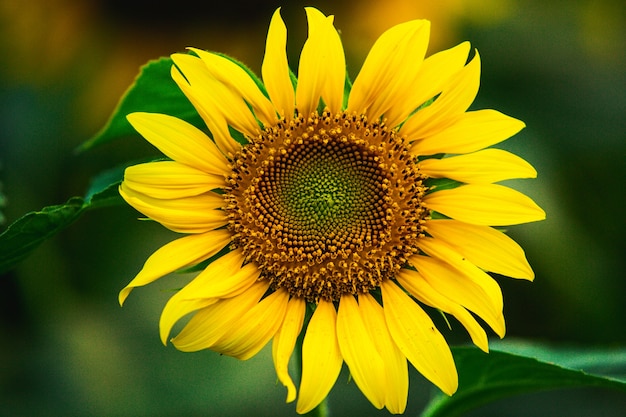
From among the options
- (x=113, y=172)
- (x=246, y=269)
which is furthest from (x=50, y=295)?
(x=246, y=269)

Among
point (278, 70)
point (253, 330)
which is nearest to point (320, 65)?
point (278, 70)

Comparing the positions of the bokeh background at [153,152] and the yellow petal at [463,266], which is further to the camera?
the bokeh background at [153,152]

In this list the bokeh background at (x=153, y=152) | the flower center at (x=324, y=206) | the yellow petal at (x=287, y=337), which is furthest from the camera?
the bokeh background at (x=153, y=152)

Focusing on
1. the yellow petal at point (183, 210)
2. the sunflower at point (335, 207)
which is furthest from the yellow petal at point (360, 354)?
the yellow petal at point (183, 210)

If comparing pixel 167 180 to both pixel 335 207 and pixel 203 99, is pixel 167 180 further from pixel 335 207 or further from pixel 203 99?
pixel 335 207

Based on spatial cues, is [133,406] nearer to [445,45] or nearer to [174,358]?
[174,358]

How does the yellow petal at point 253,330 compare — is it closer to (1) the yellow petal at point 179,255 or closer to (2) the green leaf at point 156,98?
(1) the yellow petal at point 179,255
